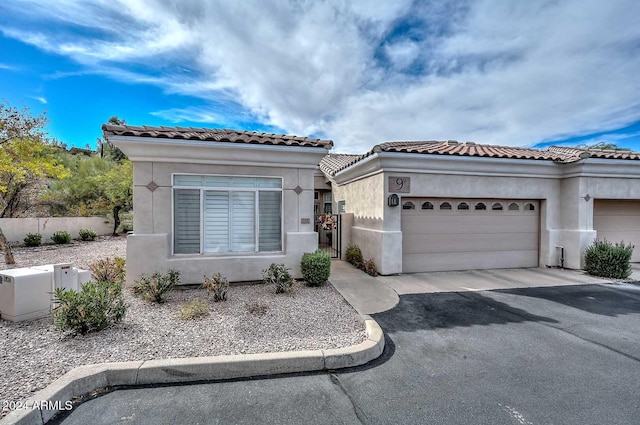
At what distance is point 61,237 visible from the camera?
1544cm

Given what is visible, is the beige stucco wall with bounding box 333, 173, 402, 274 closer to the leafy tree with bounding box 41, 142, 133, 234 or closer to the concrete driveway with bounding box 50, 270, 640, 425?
the concrete driveway with bounding box 50, 270, 640, 425

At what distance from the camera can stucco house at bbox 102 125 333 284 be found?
23.3 ft

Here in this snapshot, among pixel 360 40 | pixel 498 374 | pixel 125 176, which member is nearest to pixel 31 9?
pixel 360 40

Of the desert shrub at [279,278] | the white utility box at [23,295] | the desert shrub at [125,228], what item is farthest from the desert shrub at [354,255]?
the desert shrub at [125,228]

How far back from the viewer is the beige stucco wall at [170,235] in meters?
7.11

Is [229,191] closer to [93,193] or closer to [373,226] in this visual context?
[373,226]

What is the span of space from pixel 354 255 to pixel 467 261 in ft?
12.9

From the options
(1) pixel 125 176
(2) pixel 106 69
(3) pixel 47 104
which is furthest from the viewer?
(1) pixel 125 176

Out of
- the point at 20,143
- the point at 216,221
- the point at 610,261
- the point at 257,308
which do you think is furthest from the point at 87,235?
the point at 610,261

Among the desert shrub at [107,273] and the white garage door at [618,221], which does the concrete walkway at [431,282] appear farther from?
the desert shrub at [107,273]

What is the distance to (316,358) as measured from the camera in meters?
3.83

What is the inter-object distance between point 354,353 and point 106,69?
465 inches

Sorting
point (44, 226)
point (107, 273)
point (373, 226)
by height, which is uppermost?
point (373, 226)

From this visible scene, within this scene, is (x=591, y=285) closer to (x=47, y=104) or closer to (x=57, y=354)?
(x=57, y=354)
